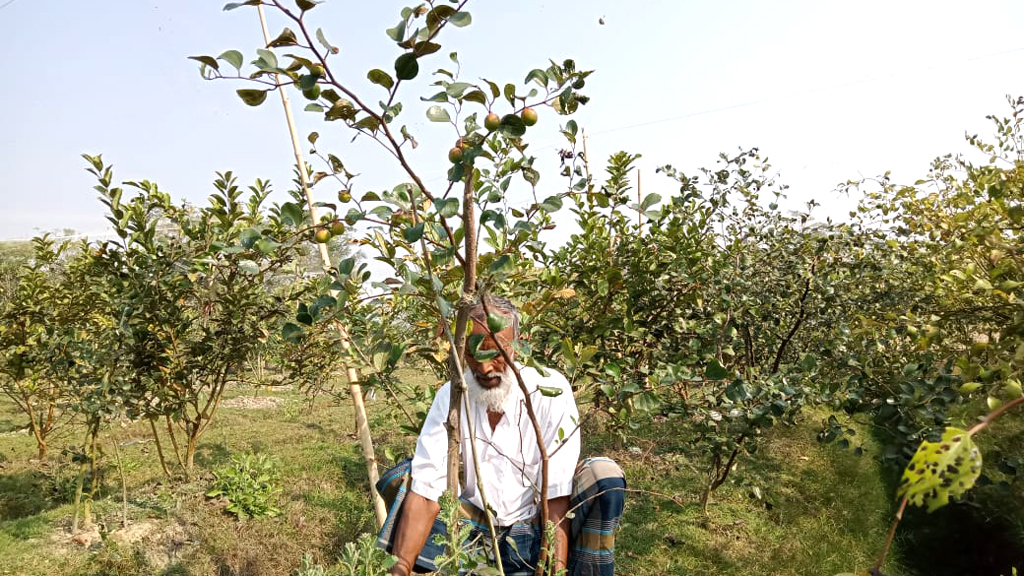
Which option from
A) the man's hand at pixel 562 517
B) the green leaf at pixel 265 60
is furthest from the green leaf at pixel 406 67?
the man's hand at pixel 562 517

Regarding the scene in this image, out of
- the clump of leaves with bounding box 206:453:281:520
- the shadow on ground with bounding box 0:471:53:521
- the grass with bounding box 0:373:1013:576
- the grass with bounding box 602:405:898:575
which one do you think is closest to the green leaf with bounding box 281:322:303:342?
the grass with bounding box 0:373:1013:576

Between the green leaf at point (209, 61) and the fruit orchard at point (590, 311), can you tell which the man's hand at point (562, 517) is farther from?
the green leaf at point (209, 61)

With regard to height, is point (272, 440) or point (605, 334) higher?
point (605, 334)

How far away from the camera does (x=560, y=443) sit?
1994 millimetres

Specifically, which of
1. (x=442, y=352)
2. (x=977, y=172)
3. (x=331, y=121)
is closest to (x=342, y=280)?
(x=331, y=121)

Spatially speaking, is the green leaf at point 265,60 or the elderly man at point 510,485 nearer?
the green leaf at point 265,60

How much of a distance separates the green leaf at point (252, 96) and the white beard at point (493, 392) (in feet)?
4.21

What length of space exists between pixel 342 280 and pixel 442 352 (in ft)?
2.39

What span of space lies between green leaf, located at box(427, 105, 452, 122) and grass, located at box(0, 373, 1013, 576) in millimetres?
1688

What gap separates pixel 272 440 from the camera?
6.11 metres

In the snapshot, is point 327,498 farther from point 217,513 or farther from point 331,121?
point 331,121

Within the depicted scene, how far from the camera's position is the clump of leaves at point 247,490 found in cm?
369

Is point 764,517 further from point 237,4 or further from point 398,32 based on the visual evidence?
point 237,4

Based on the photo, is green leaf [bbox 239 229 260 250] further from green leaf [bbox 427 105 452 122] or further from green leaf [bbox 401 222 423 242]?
green leaf [bbox 427 105 452 122]
